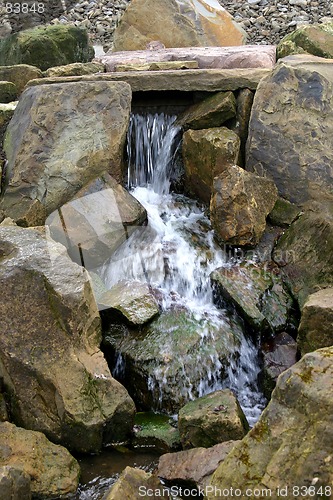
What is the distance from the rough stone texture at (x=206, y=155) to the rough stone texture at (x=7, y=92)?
2.06m

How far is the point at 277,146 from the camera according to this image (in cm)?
636

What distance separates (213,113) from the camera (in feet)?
21.8

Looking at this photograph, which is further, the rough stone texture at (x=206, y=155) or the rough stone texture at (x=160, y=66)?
the rough stone texture at (x=160, y=66)

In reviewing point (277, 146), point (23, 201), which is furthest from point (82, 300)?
point (277, 146)

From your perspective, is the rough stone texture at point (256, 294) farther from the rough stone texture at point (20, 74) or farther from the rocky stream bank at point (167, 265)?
the rough stone texture at point (20, 74)

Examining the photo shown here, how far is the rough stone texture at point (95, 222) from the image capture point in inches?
219

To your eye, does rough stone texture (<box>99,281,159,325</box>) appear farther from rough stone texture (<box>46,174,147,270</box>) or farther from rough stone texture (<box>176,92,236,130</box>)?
rough stone texture (<box>176,92,236,130</box>)

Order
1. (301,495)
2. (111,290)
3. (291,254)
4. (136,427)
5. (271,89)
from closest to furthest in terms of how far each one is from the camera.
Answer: (301,495) → (136,427) → (111,290) → (291,254) → (271,89)

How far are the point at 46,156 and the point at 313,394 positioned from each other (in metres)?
4.05

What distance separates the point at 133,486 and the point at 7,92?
5081 millimetres

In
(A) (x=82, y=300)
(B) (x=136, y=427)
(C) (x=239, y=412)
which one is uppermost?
(A) (x=82, y=300)

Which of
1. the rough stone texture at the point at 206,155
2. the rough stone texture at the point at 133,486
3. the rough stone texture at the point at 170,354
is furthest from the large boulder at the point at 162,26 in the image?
the rough stone texture at the point at 133,486

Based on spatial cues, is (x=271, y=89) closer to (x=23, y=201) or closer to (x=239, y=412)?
(x=23, y=201)

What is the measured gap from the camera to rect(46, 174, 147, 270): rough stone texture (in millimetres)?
5562
